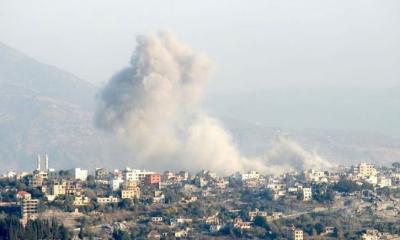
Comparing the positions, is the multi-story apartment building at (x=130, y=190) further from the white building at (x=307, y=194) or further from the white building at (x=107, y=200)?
the white building at (x=307, y=194)

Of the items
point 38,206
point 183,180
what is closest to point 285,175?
point 183,180

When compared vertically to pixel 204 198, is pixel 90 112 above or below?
above

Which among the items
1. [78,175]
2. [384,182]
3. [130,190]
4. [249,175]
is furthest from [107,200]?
[249,175]

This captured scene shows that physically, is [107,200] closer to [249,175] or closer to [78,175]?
[78,175]

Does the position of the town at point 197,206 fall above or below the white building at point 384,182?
below

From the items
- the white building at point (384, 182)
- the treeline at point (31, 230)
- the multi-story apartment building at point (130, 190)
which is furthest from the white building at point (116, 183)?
the treeline at point (31, 230)

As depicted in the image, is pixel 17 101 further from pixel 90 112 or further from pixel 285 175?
pixel 285 175
